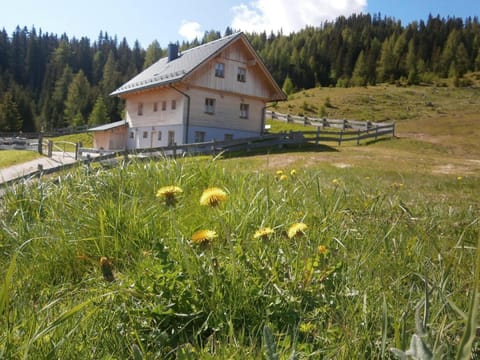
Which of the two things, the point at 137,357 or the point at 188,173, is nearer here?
the point at 137,357

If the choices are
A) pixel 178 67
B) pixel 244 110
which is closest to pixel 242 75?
pixel 244 110

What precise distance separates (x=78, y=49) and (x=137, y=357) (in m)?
149

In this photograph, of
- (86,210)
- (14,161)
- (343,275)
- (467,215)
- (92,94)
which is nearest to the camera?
(343,275)

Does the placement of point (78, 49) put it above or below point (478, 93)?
above

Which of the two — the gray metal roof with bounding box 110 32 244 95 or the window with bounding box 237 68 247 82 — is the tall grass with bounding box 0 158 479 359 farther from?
the window with bounding box 237 68 247 82

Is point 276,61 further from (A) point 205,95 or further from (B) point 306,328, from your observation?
(B) point 306,328

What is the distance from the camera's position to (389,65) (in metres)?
92.0

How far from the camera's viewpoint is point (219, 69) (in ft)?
89.1

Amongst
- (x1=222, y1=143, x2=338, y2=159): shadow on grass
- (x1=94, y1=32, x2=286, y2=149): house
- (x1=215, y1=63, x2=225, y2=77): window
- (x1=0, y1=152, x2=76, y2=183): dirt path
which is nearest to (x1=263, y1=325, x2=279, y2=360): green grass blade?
(x1=0, y1=152, x2=76, y2=183): dirt path

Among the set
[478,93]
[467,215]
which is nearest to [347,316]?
[467,215]

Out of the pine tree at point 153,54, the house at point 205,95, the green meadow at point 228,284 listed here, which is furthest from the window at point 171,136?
the pine tree at point 153,54

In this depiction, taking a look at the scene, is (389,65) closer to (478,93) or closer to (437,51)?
(437,51)

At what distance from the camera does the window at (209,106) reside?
27.4 metres

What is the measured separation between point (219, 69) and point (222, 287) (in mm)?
27186
